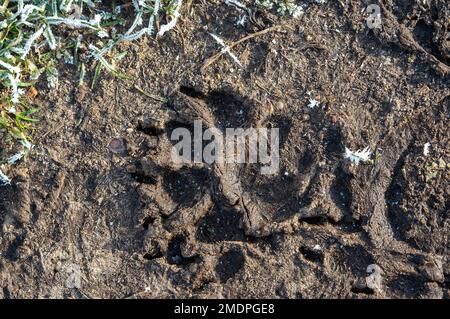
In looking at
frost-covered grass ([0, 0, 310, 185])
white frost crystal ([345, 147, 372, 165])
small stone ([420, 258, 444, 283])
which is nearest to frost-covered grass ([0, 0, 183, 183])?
frost-covered grass ([0, 0, 310, 185])

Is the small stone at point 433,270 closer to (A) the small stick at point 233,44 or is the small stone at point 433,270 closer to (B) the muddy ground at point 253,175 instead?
(B) the muddy ground at point 253,175

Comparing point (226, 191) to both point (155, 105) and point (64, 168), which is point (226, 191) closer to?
point (155, 105)

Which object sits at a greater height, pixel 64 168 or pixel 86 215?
pixel 64 168

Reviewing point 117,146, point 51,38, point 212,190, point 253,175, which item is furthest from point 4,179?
point 253,175

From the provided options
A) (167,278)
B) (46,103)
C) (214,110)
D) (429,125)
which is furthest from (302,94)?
(46,103)

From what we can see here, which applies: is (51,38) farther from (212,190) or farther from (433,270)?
(433,270)

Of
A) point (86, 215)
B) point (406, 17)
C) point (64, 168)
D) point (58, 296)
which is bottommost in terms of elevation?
point (58, 296)

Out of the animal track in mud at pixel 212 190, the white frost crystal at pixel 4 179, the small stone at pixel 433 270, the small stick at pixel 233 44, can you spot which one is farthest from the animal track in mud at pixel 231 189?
the white frost crystal at pixel 4 179
